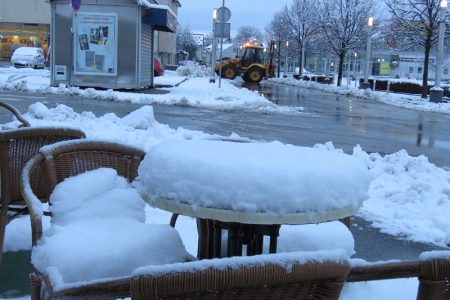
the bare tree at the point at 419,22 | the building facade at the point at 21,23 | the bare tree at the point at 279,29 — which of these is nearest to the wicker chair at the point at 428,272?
the bare tree at the point at 419,22

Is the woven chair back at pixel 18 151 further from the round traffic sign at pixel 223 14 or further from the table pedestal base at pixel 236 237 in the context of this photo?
the round traffic sign at pixel 223 14

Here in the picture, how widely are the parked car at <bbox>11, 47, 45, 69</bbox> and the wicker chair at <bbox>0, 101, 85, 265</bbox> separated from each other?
121ft

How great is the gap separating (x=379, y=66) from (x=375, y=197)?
268ft

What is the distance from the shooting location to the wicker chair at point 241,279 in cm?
132

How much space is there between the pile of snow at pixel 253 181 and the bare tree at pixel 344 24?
1516 inches

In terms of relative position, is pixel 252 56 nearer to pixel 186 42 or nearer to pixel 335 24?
pixel 335 24

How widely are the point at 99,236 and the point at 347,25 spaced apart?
40.1 m

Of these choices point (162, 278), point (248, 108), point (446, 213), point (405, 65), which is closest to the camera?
point (162, 278)

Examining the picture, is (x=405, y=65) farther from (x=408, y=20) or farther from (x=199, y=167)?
(x=199, y=167)

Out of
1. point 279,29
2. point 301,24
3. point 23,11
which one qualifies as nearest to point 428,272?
point 301,24

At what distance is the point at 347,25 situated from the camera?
40219mm

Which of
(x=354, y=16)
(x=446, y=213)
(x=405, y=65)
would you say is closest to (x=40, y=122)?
(x=446, y=213)

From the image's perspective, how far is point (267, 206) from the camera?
75.5 inches

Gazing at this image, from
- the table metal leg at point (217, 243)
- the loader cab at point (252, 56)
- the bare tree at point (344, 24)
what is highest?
the bare tree at point (344, 24)
